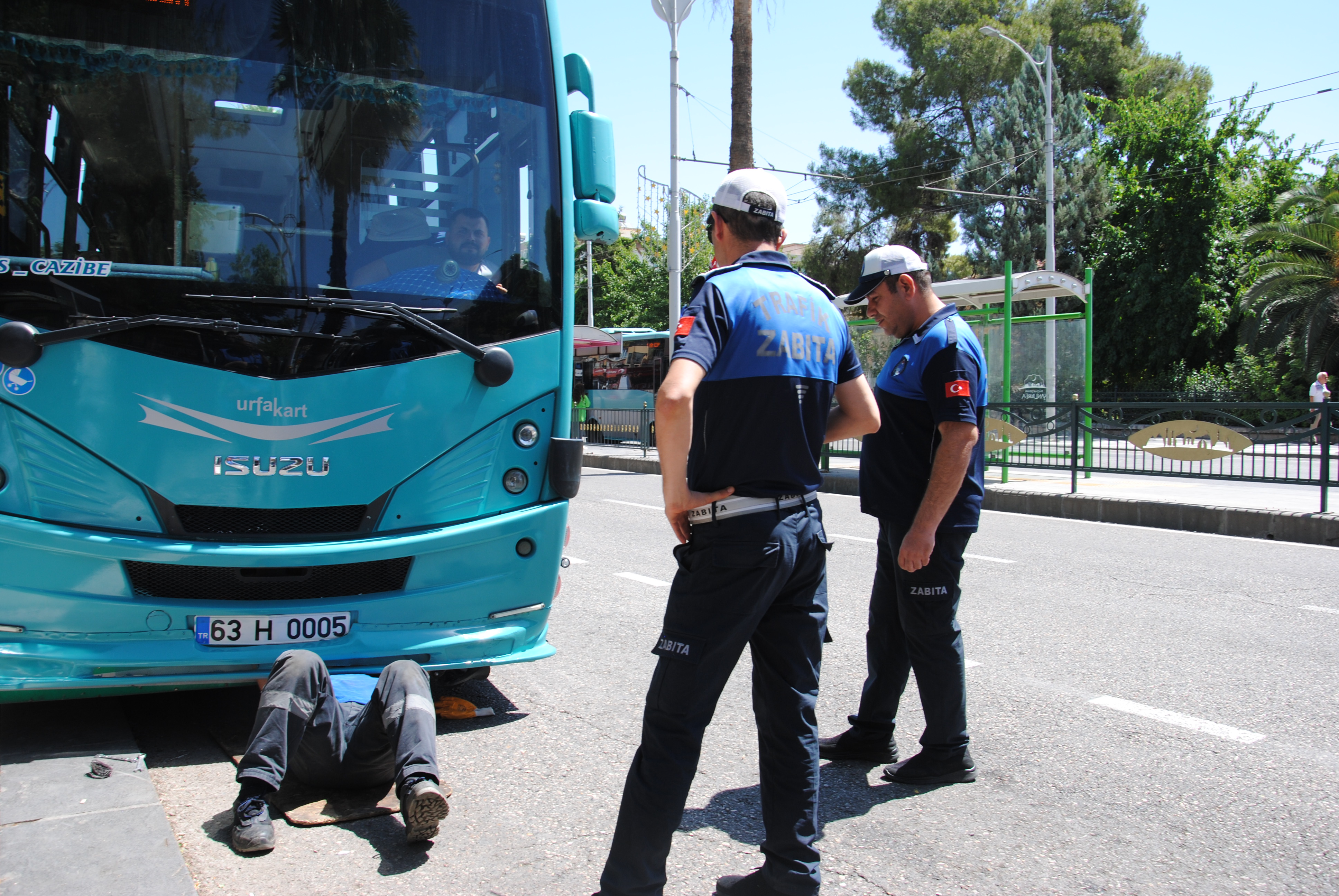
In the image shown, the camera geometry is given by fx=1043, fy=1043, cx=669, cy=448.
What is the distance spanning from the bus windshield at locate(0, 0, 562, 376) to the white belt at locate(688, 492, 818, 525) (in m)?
1.88

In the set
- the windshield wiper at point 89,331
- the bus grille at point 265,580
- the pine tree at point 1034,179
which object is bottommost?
the bus grille at point 265,580

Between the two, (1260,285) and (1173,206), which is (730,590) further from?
(1173,206)

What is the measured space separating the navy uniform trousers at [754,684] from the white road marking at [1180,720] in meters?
2.38

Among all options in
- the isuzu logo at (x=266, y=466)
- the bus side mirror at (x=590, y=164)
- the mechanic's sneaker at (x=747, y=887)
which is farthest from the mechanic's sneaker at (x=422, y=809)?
the bus side mirror at (x=590, y=164)

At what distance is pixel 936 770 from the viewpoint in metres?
3.70

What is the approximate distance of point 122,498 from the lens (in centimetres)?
382

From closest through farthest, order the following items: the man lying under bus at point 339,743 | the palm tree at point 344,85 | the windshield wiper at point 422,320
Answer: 1. the man lying under bus at point 339,743
2. the windshield wiper at point 422,320
3. the palm tree at point 344,85

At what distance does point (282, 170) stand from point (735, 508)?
2.54m

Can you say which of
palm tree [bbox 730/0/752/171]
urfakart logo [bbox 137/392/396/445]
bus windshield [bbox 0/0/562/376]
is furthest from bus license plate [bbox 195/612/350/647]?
palm tree [bbox 730/0/752/171]

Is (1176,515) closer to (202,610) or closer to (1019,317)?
(1019,317)

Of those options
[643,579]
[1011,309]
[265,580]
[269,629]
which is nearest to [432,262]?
[265,580]

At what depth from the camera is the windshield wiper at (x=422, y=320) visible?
400 cm

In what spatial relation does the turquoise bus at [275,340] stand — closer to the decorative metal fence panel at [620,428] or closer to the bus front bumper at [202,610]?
the bus front bumper at [202,610]

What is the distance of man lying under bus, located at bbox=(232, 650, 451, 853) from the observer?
3127mm
